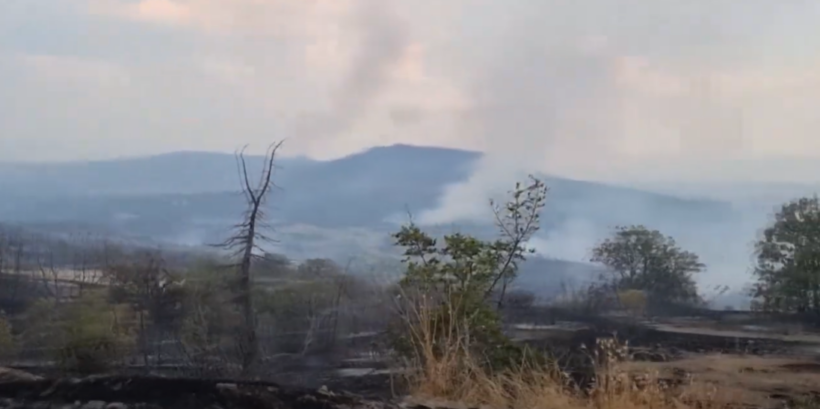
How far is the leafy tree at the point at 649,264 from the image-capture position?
480 inches

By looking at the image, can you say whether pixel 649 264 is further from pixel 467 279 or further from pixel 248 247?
pixel 248 247

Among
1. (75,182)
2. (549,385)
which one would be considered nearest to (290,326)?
(549,385)

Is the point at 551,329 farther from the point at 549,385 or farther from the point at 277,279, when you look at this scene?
the point at 549,385

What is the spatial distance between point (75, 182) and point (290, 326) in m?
5.28

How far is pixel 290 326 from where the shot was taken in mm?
8812

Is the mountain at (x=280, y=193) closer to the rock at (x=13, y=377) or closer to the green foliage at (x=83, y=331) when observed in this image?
the green foliage at (x=83, y=331)

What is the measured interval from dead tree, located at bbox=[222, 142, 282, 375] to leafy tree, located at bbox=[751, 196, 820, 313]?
7090 mm

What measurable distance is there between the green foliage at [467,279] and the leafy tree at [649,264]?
3459 millimetres

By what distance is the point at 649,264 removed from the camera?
1225 centimetres

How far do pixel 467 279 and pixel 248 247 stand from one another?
2.13 meters

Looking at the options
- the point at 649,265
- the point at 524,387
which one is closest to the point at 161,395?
the point at 524,387

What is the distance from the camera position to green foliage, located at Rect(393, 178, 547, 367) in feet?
23.0

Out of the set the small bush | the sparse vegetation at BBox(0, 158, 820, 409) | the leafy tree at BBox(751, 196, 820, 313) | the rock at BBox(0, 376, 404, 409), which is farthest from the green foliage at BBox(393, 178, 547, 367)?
the leafy tree at BBox(751, 196, 820, 313)

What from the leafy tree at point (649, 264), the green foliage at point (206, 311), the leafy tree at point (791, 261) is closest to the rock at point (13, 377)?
the green foliage at point (206, 311)
